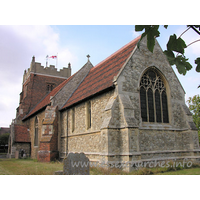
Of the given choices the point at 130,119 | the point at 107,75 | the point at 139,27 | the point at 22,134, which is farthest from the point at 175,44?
the point at 22,134

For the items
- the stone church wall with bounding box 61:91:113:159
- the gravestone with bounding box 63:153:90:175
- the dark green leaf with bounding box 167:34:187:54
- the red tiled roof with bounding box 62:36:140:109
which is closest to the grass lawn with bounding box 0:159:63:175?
the stone church wall with bounding box 61:91:113:159

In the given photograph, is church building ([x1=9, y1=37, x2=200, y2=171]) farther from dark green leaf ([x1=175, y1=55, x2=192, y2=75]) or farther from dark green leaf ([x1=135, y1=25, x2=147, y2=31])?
dark green leaf ([x1=135, y1=25, x2=147, y2=31])

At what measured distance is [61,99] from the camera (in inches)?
744

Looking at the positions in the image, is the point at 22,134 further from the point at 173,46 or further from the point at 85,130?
the point at 173,46

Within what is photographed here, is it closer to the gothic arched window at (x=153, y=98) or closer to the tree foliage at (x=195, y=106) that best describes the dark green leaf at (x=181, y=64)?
the gothic arched window at (x=153, y=98)

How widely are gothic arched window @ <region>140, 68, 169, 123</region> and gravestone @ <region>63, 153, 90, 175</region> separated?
20.8 feet

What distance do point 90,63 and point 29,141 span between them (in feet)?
40.1

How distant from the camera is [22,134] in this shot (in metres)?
24.8

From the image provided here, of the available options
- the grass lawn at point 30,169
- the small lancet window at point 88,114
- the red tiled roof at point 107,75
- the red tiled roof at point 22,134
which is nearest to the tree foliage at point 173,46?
the grass lawn at point 30,169

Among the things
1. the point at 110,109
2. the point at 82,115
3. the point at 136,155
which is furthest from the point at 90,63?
the point at 136,155

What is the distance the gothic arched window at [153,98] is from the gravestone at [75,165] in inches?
249

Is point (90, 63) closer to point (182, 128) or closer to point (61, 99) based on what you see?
point (61, 99)

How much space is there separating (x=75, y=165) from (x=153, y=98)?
318 inches

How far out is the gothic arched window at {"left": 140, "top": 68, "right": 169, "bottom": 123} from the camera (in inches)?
499
